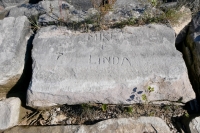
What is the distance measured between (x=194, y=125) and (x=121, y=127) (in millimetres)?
723

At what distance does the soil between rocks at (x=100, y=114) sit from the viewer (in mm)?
2418

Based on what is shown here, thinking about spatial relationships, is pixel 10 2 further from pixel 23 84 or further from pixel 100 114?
pixel 100 114

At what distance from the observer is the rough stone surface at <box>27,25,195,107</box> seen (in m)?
2.36

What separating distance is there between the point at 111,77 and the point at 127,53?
382 millimetres

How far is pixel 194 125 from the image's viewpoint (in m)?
2.23

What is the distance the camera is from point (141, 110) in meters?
2.45

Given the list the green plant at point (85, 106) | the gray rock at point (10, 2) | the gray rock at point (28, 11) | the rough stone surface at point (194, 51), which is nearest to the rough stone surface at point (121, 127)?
the green plant at point (85, 106)

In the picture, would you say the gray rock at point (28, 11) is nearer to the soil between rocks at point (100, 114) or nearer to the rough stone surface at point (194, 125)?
the soil between rocks at point (100, 114)

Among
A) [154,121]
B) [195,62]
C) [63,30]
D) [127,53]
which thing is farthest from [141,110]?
[63,30]

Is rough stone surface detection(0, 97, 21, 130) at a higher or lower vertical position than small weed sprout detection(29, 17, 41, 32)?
lower

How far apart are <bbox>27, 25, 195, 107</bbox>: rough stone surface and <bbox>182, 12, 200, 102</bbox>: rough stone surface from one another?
25 cm

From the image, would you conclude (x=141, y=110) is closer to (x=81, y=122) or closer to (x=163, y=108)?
(x=163, y=108)

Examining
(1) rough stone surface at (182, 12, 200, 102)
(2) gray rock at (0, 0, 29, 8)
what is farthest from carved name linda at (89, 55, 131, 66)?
(2) gray rock at (0, 0, 29, 8)

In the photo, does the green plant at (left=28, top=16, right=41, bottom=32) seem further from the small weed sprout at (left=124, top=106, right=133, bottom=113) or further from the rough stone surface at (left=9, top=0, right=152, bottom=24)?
the small weed sprout at (left=124, top=106, right=133, bottom=113)
